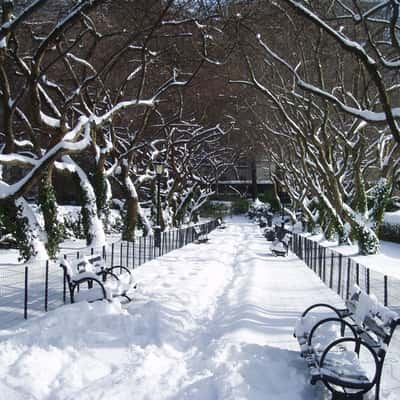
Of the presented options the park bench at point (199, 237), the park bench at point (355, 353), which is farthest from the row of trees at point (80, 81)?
the park bench at point (355, 353)

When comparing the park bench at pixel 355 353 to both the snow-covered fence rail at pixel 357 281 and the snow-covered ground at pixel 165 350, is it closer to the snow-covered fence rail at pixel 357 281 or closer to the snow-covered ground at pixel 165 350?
the snow-covered ground at pixel 165 350

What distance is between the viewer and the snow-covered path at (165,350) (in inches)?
204

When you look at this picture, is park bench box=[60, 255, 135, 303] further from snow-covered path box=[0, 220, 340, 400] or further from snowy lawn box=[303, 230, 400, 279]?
snowy lawn box=[303, 230, 400, 279]

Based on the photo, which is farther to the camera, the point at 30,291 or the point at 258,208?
the point at 258,208

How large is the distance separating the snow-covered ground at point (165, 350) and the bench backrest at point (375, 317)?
881 millimetres

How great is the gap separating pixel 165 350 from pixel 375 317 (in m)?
2.70

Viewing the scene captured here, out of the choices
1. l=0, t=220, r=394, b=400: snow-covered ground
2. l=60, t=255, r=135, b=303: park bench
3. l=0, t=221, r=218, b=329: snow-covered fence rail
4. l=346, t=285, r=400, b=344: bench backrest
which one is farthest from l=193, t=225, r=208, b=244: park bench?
l=346, t=285, r=400, b=344: bench backrest

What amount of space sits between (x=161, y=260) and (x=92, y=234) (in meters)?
4.02

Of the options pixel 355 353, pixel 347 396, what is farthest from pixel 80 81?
pixel 347 396

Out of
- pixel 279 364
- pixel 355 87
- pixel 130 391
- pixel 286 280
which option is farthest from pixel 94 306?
pixel 355 87

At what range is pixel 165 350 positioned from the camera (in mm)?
6504

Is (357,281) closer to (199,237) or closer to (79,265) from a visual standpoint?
(79,265)

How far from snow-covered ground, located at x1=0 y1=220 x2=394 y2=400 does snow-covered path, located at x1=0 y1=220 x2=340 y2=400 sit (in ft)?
0.04

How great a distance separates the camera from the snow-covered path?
5.17 metres
